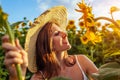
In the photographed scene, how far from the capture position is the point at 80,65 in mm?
3320

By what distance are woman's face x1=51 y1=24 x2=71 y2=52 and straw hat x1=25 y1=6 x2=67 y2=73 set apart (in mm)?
112

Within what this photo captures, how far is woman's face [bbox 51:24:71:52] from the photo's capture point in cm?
286

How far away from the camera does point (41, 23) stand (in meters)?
3.17

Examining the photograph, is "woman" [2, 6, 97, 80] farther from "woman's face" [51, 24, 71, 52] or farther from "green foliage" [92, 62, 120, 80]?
"green foliage" [92, 62, 120, 80]

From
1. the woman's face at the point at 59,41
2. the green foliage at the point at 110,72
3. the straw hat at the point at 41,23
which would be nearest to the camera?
the green foliage at the point at 110,72

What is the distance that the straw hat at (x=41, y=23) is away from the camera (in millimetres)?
3115

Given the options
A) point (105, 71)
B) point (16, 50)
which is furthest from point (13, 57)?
point (105, 71)

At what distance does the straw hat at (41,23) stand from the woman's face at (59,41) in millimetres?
112

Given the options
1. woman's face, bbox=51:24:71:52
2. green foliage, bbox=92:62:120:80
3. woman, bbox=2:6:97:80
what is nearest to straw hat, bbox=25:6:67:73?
woman, bbox=2:6:97:80

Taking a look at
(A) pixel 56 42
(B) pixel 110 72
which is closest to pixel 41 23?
(A) pixel 56 42

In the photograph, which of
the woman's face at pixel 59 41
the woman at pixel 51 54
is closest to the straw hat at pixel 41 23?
the woman at pixel 51 54

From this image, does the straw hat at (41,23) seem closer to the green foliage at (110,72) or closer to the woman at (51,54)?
the woman at (51,54)

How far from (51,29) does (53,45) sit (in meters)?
0.18

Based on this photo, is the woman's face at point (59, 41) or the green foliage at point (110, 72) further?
the woman's face at point (59, 41)
